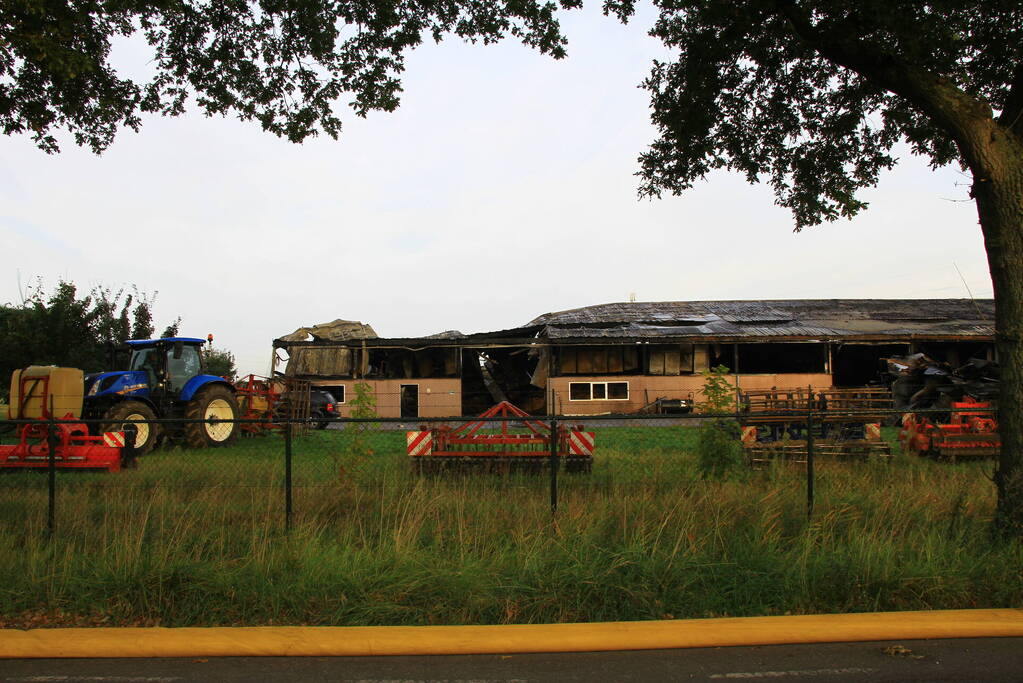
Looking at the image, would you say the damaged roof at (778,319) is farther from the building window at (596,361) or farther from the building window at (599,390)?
the building window at (599,390)

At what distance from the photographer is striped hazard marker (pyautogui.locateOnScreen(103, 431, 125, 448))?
13148 millimetres

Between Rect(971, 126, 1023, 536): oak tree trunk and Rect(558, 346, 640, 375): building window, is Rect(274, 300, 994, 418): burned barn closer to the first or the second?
Rect(558, 346, 640, 375): building window

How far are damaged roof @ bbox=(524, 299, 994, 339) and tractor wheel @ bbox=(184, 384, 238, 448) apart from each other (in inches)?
496

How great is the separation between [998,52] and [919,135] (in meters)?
1.95

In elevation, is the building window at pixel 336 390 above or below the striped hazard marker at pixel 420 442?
above

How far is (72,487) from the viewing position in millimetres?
9500

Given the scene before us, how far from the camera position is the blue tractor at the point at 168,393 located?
54.0 feet

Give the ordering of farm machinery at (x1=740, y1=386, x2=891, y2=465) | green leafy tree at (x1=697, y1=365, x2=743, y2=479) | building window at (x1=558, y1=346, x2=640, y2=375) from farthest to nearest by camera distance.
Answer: building window at (x1=558, y1=346, x2=640, y2=375) → farm machinery at (x1=740, y1=386, x2=891, y2=465) → green leafy tree at (x1=697, y1=365, x2=743, y2=479)

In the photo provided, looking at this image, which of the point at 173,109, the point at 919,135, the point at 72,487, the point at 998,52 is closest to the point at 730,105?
the point at 919,135

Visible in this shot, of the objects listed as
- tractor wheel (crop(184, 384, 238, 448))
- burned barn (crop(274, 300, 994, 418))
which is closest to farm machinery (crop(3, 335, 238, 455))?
tractor wheel (crop(184, 384, 238, 448))

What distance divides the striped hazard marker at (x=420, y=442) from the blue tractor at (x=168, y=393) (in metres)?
6.04

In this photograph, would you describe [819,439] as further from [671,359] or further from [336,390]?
[336,390]

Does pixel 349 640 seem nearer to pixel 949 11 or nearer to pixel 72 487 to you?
pixel 72 487

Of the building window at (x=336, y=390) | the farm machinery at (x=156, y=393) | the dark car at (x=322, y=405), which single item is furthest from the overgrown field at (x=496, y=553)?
the building window at (x=336, y=390)
